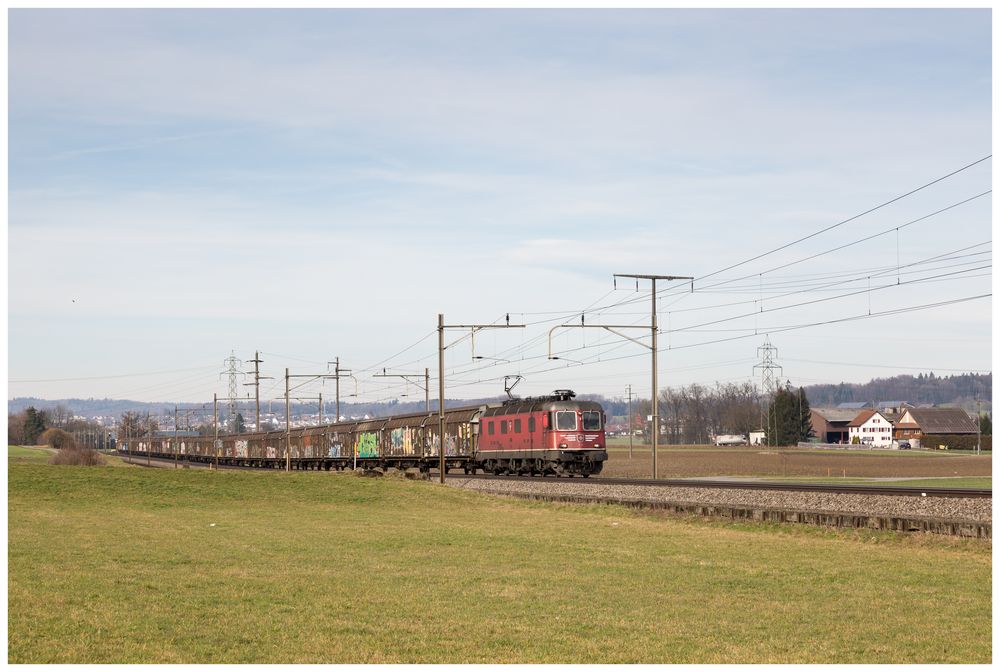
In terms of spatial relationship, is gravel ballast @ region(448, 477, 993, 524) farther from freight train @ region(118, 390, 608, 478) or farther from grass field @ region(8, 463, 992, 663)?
freight train @ region(118, 390, 608, 478)

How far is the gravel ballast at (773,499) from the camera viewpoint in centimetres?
3156

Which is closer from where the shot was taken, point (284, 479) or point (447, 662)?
point (447, 662)

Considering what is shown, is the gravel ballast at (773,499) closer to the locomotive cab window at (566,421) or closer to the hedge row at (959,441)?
the locomotive cab window at (566,421)

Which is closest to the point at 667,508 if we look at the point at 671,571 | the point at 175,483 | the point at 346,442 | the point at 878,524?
the point at 878,524

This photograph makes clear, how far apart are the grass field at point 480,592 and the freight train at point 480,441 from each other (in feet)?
71.0

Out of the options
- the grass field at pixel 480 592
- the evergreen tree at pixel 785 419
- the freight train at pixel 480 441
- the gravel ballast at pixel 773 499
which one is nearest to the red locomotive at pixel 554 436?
the freight train at pixel 480 441

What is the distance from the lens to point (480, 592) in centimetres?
2016

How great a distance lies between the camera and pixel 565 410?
59094mm

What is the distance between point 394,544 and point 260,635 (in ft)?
43.8

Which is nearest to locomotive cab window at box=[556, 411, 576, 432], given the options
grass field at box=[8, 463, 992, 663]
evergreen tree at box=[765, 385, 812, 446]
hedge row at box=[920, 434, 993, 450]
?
grass field at box=[8, 463, 992, 663]

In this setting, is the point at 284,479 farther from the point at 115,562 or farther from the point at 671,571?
the point at 671,571

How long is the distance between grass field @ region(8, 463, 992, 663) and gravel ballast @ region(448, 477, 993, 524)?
103 inches

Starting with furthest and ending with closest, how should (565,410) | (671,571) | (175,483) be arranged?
(565,410) → (175,483) → (671,571)

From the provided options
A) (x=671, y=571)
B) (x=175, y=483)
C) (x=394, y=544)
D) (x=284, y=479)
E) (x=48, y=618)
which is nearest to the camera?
(x=48, y=618)
